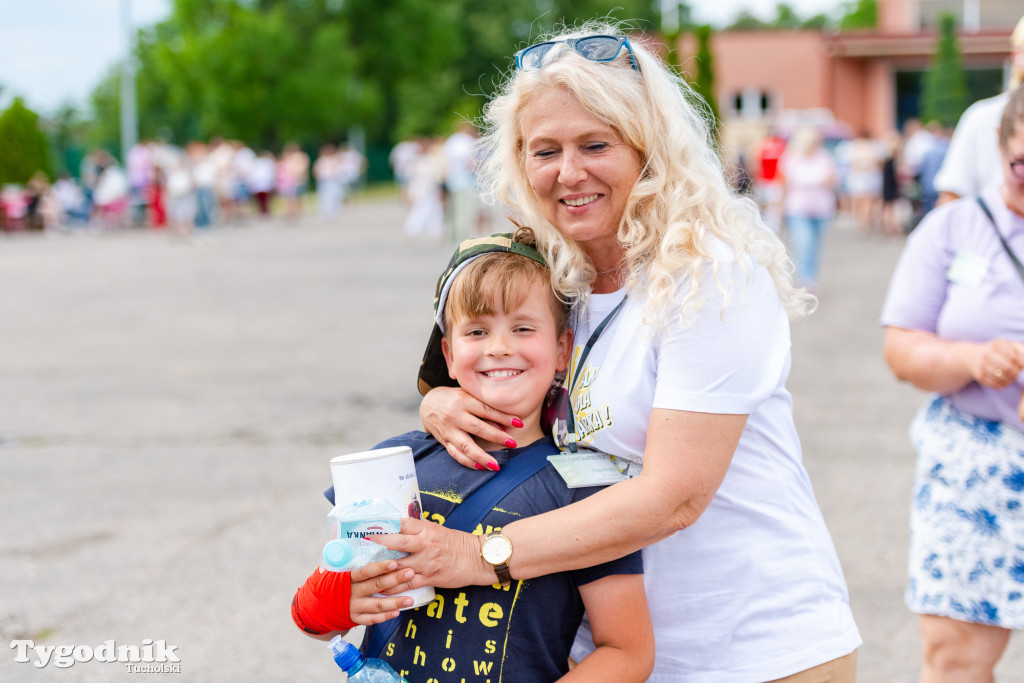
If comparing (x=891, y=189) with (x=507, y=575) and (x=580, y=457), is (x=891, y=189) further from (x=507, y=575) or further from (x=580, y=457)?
(x=507, y=575)

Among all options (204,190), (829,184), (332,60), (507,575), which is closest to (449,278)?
(507,575)

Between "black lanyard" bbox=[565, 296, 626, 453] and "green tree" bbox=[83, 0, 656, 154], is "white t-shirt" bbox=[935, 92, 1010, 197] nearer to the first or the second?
"black lanyard" bbox=[565, 296, 626, 453]

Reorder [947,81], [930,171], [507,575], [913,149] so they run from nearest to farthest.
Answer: [507,575] < [930,171] < [913,149] < [947,81]

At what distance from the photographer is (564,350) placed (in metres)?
2.15

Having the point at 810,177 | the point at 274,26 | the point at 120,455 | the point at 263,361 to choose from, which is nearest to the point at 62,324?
the point at 263,361

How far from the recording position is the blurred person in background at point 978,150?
311 centimetres

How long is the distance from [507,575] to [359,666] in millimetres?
354

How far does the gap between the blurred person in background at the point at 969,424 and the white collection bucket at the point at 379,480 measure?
1498mm

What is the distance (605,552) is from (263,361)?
24.2 feet

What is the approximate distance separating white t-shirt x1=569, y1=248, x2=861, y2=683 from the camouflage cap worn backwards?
29 cm

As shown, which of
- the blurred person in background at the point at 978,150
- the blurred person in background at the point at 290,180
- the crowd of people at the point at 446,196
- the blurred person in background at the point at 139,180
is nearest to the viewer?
the blurred person in background at the point at 978,150

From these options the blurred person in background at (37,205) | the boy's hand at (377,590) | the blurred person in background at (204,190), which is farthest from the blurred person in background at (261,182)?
the boy's hand at (377,590)

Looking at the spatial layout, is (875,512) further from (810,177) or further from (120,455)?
(810,177)

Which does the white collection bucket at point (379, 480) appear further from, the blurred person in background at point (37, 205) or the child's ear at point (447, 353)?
the blurred person in background at point (37, 205)
